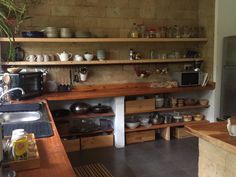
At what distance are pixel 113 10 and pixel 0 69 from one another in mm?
1932

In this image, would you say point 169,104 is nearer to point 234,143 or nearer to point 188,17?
point 188,17

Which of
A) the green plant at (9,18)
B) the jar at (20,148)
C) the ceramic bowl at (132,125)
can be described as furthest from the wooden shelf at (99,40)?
the jar at (20,148)

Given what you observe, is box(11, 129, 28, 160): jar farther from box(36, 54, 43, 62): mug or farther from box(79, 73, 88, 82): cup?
box(79, 73, 88, 82): cup

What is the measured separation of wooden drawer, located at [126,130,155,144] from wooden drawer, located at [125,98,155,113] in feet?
1.25

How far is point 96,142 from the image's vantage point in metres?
4.03

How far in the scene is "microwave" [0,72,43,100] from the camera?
342 cm

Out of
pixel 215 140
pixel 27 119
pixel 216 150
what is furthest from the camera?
pixel 27 119

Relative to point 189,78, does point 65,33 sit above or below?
above

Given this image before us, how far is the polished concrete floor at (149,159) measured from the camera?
3.25 meters

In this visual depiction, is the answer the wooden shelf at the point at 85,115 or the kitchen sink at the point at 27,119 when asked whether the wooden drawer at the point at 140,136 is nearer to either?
the wooden shelf at the point at 85,115

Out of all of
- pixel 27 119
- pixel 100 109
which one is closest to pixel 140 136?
pixel 100 109

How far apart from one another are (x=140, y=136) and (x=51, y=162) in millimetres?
3012

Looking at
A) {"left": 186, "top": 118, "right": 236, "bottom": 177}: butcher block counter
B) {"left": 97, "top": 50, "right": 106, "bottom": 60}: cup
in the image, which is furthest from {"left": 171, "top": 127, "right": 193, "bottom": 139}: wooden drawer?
{"left": 186, "top": 118, "right": 236, "bottom": 177}: butcher block counter

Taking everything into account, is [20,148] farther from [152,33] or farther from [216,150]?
[152,33]
